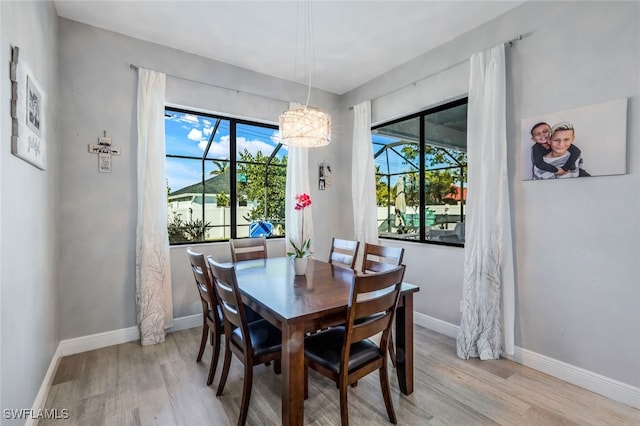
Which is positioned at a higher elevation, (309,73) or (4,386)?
(309,73)

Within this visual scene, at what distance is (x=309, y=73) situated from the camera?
3.73m

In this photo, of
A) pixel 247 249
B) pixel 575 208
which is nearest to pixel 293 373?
pixel 247 249

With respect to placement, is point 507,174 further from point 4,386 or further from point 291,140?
point 4,386

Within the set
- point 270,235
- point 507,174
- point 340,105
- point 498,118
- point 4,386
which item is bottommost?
point 4,386

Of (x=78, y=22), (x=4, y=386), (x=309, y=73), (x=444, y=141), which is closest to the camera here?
(x=4, y=386)

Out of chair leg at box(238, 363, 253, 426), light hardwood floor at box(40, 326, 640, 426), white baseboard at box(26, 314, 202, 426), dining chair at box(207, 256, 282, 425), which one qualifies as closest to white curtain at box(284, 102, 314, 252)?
white baseboard at box(26, 314, 202, 426)

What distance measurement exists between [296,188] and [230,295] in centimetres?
225

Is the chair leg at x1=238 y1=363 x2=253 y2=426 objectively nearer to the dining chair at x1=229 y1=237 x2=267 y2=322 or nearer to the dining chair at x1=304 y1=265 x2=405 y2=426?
the dining chair at x1=304 y1=265 x2=405 y2=426

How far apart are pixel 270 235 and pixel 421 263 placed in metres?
1.89

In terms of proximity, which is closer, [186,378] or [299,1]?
[186,378]

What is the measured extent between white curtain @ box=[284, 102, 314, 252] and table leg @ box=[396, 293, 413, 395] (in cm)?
196

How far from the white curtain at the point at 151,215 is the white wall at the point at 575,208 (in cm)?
304

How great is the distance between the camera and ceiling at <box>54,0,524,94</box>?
8.14 ft

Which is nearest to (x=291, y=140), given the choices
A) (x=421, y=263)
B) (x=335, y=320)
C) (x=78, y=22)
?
(x=335, y=320)
